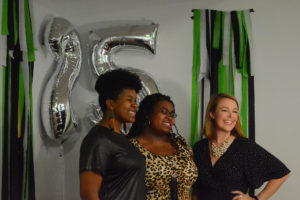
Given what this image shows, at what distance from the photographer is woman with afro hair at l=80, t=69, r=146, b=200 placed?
1.47 meters

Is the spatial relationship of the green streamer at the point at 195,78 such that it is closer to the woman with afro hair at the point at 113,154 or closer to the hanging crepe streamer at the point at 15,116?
the woman with afro hair at the point at 113,154

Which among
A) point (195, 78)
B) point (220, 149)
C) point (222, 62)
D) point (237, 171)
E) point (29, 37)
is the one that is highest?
point (29, 37)

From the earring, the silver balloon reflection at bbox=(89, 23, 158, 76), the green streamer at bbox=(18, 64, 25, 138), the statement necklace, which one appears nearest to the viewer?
the earring

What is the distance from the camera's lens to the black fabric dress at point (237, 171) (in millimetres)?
2082

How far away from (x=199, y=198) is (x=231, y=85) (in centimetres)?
106

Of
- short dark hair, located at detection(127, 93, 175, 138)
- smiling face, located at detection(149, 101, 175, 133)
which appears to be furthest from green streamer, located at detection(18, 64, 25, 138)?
smiling face, located at detection(149, 101, 175, 133)

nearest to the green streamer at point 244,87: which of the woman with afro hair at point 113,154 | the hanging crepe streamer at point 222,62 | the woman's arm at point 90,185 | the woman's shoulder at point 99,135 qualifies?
the hanging crepe streamer at point 222,62

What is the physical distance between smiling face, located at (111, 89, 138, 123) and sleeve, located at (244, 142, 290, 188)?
874 millimetres

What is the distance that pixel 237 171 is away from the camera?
209 cm

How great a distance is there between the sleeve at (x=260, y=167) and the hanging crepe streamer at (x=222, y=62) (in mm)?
646

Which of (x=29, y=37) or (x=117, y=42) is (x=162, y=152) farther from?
(x=29, y=37)

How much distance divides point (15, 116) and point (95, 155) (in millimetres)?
1092

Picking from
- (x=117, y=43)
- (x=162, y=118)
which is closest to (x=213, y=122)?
(x=162, y=118)

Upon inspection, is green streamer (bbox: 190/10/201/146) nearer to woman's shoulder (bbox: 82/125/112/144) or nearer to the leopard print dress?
the leopard print dress
